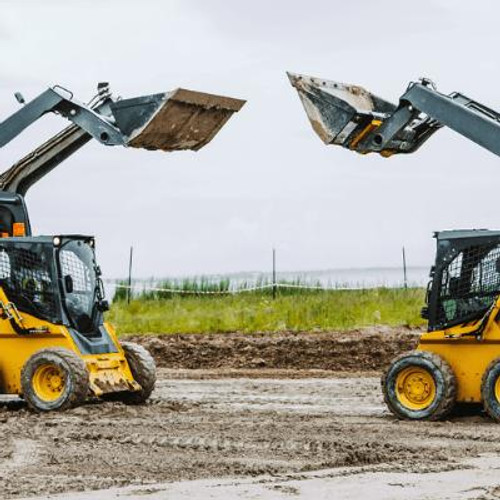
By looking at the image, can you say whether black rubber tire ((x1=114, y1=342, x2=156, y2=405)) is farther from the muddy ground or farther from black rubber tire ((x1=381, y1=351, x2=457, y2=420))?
black rubber tire ((x1=381, y1=351, x2=457, y2=420))

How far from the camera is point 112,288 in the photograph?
33594 millimetres

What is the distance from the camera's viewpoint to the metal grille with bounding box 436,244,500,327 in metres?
15.6

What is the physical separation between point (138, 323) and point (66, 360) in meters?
12.8

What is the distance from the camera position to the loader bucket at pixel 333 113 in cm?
1599

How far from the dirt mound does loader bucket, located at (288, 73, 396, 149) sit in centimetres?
764

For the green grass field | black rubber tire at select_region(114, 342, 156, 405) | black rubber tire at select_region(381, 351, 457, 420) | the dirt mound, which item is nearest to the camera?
black rubber tire at select_region(381, 351, 457, 420)

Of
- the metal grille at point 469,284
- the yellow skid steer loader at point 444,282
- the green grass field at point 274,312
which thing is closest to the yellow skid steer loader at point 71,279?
the yellow skid steer loader at point 444,282

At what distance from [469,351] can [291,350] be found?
9.01 m

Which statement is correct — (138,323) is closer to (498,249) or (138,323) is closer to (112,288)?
(112,288)

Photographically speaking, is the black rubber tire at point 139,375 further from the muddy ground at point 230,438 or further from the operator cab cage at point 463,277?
the operator cab cage at point 463,277

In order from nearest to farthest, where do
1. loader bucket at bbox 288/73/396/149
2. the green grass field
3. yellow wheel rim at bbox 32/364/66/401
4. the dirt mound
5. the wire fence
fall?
loader bucket at bbox 288/73/396/149
yellow wheel rim at bbox 32/364/66/401
the dirt mound
the green grass field
the wire fence

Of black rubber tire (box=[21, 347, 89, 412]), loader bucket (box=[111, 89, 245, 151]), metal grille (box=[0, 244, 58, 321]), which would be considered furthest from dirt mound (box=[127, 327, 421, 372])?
black rubber tire (box=[21, 347, 89, 412])

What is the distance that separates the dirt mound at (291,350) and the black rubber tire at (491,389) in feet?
26.0

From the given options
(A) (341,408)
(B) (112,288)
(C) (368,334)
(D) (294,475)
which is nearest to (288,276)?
(B) (112,288)
